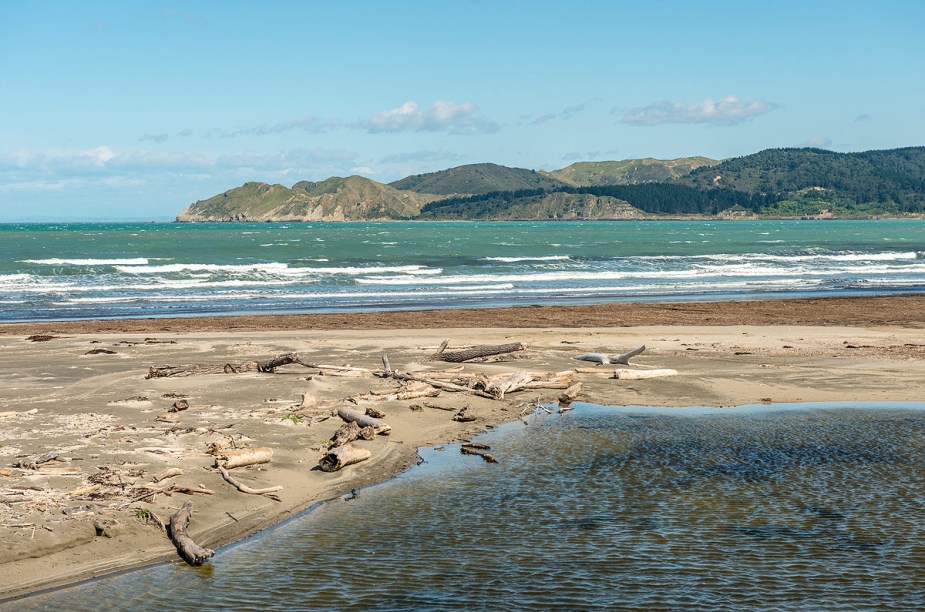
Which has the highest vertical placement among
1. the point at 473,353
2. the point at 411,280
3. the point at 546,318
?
the point at 411,280

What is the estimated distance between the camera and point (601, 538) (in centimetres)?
868

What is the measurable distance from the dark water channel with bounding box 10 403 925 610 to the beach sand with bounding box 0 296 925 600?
2.36ft

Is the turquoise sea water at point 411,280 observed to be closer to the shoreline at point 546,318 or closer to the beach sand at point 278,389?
the shoreline at point 546,318

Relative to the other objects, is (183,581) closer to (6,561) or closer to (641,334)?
(6,561)

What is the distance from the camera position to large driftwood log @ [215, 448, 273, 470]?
10.6m

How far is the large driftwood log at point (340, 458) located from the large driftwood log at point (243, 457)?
0.71m

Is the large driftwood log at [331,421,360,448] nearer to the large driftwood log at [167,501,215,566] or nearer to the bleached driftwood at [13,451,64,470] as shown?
the large driftwood log at [167,501,215,566]

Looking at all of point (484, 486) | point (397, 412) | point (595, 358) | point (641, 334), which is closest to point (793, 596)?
point (484, 486)

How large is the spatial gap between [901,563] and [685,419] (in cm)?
648

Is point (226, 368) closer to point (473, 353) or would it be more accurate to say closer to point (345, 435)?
point (473, 353)

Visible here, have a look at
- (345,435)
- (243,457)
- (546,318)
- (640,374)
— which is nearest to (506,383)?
(640,374)

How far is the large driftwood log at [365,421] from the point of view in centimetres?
1285

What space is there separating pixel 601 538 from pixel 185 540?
405 cm

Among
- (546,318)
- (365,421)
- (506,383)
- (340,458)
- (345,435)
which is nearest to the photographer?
(340,458)
